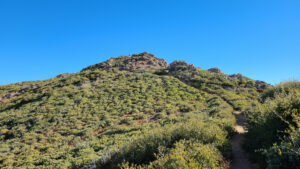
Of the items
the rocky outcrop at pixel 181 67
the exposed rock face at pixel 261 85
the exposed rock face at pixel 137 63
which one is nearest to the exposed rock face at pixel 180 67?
the rocky outcrop at pixel 181 67

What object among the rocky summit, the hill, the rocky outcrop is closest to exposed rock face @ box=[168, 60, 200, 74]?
the rocky outcrop

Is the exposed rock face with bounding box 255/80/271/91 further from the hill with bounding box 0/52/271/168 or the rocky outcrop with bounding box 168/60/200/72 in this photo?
the rocky outcrop with bounding box 168/60/200/72

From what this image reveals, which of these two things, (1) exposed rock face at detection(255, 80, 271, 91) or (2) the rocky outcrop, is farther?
(2) the rocky outcrop

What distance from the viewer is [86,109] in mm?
21047

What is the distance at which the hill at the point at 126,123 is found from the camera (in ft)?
21.0

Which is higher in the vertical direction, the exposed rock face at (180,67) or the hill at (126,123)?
the exposed rock face at (180,67)

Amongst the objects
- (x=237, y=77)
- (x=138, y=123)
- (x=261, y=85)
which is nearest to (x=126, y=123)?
(x=138, y=123)

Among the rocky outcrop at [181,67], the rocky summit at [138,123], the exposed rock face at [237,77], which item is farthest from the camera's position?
the rocky outcrop at [181,67]

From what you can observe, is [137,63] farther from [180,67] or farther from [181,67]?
[181,67]

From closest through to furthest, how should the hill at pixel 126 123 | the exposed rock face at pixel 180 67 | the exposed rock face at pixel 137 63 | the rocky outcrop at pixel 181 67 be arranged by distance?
the hill at pixel 126 123 → the exposed rock face at pixel 180 67 → the rocky outcrop at pixel 181 67 → the exposed rock face at pixel 137 63

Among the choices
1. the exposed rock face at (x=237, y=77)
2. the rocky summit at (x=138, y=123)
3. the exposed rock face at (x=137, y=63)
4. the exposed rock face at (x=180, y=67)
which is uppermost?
the exposed rock face at (x=137, y=63)

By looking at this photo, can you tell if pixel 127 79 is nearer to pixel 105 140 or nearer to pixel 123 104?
pixel 123 104

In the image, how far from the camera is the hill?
641 centimetres

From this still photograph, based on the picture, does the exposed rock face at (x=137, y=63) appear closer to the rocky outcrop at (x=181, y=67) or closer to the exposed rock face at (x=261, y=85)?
the rocky outcrop at (x=181, y=67)
